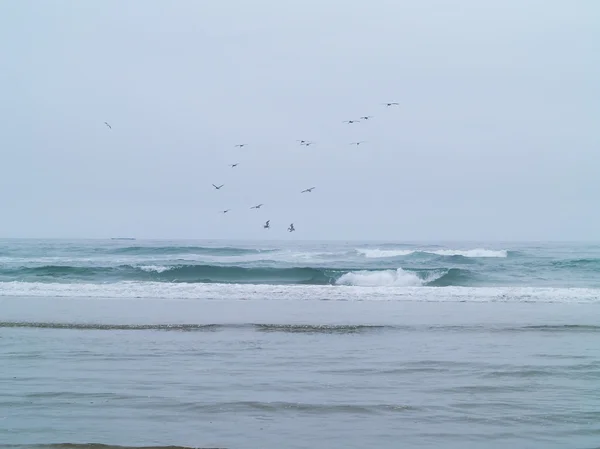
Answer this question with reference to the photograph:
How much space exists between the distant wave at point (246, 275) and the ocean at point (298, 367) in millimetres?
8146

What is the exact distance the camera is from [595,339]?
1349 centimetres

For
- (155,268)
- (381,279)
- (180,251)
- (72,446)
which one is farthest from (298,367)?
(180,251)

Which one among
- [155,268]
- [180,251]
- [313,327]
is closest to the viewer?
[313,327]

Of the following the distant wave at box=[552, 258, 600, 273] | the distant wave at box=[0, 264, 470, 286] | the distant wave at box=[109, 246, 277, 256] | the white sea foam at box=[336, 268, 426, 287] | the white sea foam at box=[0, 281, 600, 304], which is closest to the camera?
the white sea foam at box=[0, 281, 600, 304]

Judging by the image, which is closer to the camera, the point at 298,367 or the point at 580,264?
the point at 298,367

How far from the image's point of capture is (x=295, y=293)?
2244 centimetres

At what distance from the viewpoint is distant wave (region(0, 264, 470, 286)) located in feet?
103

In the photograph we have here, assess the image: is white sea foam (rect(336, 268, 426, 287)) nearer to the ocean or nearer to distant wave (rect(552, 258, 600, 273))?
the ocean

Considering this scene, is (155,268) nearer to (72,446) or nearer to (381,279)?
(381,279)

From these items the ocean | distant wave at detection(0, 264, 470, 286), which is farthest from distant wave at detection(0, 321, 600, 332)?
distant wave at detection(0, 264, 470, 286)

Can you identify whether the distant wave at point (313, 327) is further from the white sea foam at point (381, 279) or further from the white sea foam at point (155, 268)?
the white sea foam at point (155, 268)

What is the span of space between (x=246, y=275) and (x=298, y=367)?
2391 cm

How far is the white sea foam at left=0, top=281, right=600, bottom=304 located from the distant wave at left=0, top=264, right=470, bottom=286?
7.06 m

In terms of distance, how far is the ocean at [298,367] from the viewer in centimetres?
728
